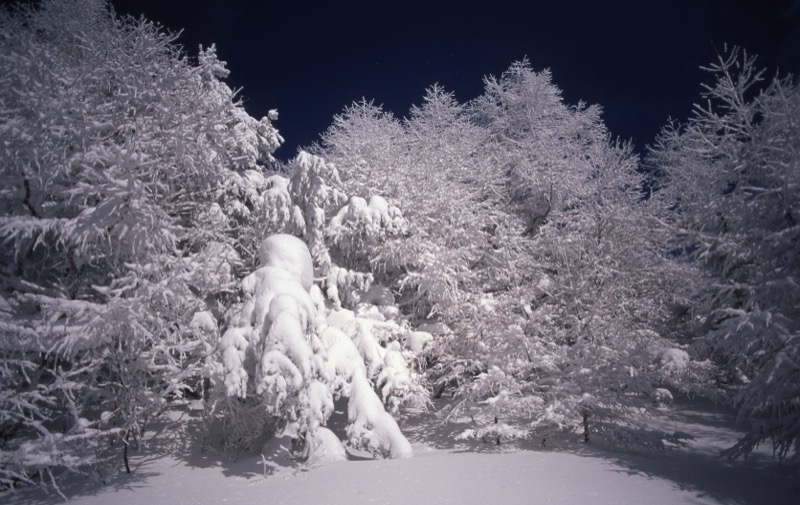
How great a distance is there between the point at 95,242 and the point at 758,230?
10600 mm

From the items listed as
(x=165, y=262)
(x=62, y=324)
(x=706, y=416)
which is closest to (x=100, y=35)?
(x=165, y=262)

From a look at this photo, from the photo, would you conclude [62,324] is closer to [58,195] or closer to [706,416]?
[58,195]

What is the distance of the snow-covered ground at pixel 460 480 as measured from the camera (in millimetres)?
6418

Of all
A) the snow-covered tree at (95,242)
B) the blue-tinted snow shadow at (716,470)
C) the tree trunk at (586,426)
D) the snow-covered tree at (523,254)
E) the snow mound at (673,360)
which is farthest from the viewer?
the snow mound at (673,360)

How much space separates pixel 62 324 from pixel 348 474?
17.5 ft

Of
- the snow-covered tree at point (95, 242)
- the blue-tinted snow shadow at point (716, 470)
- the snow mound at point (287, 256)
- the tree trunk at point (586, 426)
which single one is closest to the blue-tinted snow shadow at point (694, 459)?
the blue-tinted snow shadow at point (716, 470)

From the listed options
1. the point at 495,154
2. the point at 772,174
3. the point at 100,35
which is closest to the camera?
the point at 772,174

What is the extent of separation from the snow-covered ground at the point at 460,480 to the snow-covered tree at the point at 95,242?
3.09ft

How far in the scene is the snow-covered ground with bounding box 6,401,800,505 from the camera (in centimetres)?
642

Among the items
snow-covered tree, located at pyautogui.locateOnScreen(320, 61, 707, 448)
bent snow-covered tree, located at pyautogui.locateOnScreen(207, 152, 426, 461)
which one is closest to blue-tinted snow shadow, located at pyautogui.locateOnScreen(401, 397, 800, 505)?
snow-covered tree, located at pyautogui.locateOnScreen(320, 61, 707, 448)

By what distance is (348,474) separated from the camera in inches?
299

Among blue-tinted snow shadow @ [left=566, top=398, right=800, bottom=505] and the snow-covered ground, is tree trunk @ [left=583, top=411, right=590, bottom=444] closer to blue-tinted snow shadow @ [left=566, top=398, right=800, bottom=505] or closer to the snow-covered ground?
blue-tinted snow shadow @ [left=566, top=398, right=800, bottom=505]

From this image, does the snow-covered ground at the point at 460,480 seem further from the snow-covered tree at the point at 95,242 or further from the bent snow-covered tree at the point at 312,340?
the snow-covered tree at the point at 95,242

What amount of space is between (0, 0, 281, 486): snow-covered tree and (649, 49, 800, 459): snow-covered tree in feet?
29.2
